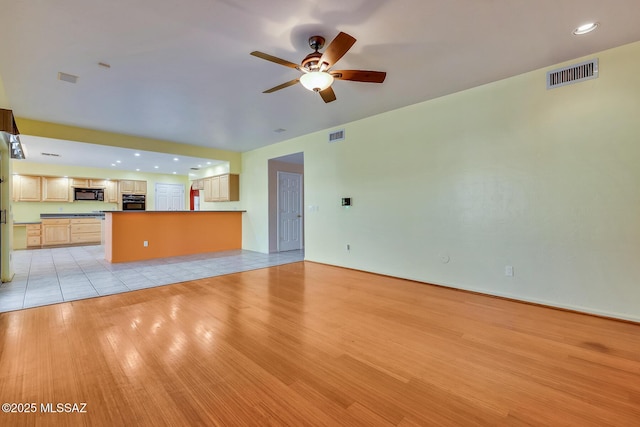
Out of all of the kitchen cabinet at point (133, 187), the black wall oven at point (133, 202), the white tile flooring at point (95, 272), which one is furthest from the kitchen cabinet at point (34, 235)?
the kitchen cabinet at point (133, 187)

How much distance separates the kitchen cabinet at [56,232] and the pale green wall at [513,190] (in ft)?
29.0

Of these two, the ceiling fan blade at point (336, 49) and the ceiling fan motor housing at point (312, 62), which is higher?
the ceiling fan motor housing at point (312, 62)

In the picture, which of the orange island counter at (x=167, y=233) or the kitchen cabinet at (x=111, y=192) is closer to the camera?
the orange island counter at (x=167, y=233)

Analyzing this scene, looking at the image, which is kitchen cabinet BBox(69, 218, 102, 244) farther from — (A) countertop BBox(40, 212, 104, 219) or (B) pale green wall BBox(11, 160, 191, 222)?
(B) pale green wall BBox(11, 160, 191, 222)

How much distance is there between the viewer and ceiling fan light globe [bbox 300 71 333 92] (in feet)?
7.96

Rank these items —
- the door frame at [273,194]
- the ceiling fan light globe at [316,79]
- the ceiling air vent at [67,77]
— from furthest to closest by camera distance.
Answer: the door frame at [273,194] < the ceiling air vent at [67,77] < the ceiling fan light globe at [316,79]

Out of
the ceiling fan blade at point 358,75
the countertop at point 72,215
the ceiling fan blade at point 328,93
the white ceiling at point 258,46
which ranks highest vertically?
the white ceiling at point 258,46

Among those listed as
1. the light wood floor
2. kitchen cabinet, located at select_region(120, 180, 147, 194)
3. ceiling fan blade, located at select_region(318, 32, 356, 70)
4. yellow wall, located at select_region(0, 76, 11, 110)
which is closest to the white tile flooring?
the light wood floor

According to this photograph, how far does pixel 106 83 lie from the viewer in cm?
332

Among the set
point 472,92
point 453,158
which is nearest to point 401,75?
point 472,92

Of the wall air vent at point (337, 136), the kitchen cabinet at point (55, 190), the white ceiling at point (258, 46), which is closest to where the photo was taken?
the white ceiling at point (258, 46)

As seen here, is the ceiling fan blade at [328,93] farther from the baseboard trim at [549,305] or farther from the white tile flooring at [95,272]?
the white tile flooring at [95,272]

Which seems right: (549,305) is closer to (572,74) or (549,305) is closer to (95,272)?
(572,74)

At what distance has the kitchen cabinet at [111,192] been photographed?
9.52m
